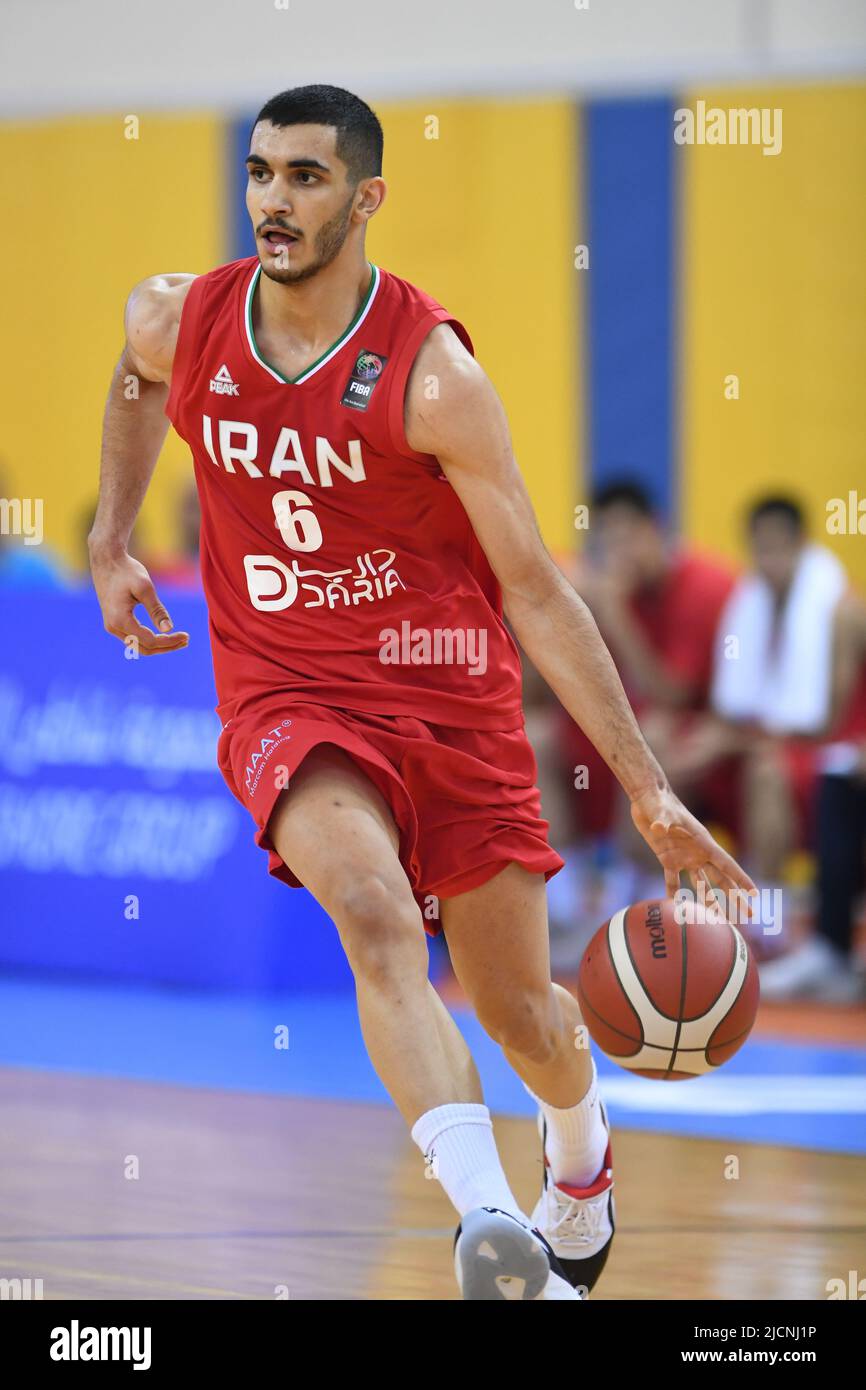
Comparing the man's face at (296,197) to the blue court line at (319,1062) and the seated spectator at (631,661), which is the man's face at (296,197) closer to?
the blue court line at (319,1062)

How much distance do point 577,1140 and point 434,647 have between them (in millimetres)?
1203

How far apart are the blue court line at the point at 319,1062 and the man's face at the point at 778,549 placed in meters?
2.18

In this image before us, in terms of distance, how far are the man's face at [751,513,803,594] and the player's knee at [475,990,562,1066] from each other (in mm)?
5203

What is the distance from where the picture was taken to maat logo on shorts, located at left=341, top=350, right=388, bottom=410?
447 cm

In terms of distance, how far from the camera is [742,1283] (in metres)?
4.93

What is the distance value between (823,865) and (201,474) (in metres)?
5.10

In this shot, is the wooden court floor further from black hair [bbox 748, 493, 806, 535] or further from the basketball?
black hair [bbox 748, 493, 806, 535]

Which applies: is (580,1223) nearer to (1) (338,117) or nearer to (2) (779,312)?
(1) (338,117)

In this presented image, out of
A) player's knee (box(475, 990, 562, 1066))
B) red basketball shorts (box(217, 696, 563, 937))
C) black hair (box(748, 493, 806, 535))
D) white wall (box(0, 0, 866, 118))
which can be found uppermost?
white wall (box(0, 0, 866, 118))

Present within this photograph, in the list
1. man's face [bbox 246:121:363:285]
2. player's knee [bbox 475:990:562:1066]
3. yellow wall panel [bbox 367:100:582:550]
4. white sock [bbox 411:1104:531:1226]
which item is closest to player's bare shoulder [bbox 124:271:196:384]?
man's face [bbox 246:121:363:285]

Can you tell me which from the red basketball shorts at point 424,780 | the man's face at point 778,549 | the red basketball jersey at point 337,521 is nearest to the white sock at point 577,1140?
the red basketball shorts at point 424,780

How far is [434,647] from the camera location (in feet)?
15.1
